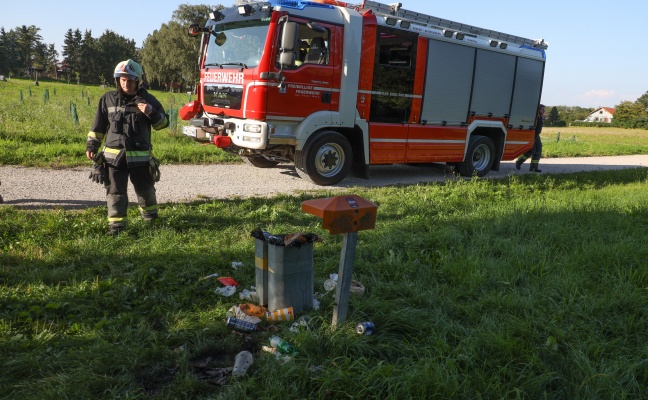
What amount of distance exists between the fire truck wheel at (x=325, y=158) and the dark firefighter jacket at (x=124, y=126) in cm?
321

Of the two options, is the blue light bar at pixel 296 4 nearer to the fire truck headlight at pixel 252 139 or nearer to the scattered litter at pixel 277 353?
the fire truck headlight at pixel 252 139

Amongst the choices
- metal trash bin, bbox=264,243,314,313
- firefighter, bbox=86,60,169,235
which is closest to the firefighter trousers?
firefighter, bbox=86,60,169,235

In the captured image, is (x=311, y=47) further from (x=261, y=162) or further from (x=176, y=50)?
(x=176, y=50)

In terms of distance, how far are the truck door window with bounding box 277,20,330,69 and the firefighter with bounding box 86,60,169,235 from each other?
2963 millimetres

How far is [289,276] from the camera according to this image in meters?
3.20

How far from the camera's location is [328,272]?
161 inches

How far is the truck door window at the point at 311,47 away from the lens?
24.4ft

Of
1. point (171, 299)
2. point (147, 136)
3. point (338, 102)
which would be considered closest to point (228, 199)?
point (147, 136)

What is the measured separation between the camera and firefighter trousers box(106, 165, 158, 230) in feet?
15.9

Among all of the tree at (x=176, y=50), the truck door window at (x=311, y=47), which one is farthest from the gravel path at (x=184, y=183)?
the tree at (x=176, y=50)

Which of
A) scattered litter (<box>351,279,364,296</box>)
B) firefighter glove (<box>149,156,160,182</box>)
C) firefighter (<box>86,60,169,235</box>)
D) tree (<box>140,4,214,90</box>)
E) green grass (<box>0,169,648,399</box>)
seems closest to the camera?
green grass (<box>0,169,648,399</box>)

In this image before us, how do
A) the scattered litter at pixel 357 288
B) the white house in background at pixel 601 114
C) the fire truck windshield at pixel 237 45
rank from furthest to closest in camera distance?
the white house in background at pixel 601 114 → the fire truck windshield at pixel 237 45 → the scattered litter at pixel 357 288

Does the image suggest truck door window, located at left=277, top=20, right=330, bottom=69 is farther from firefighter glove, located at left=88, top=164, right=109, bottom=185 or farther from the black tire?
firefighter glove, located at left=88, top=164, right=109, bottom=185

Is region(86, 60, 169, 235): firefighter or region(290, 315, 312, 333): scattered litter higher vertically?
region(86, 60, 169, 235): firefighter
